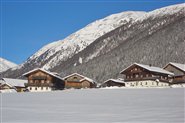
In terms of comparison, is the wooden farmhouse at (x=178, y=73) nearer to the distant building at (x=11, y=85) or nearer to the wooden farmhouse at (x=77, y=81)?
the wooden farmhouse at (x=77, y=81)

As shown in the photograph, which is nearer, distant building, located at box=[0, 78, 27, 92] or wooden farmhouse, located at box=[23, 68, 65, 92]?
wooden farmhouse, located at box=[23, 68, 65, 92]

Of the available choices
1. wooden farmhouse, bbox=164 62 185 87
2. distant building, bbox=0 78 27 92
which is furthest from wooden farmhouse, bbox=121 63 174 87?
distant building, bbox=0 78 27 92

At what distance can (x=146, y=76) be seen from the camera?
9062 cm

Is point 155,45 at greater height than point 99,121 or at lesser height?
greater

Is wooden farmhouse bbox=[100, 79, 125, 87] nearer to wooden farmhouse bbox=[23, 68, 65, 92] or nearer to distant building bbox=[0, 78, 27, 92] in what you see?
wooden farmhouse bbox=[23, 68, 65, 92]

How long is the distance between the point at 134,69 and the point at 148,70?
5.13 metres

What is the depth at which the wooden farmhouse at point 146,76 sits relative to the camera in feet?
295

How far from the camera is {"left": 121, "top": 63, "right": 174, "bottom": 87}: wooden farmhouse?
89938mm

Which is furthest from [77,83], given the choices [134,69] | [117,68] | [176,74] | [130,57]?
[130,57]

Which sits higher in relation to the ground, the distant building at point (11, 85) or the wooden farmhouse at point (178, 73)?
the wooden farmhouse at point (178, 73)

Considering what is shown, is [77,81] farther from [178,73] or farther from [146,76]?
[178,73]

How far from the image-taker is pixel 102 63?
186 meters

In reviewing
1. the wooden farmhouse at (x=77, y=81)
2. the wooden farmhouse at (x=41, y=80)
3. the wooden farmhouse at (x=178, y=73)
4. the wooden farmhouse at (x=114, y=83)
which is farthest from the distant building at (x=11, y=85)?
the wooden farmhouse at (x=178, y=73)

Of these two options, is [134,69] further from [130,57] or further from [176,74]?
[130,57]
